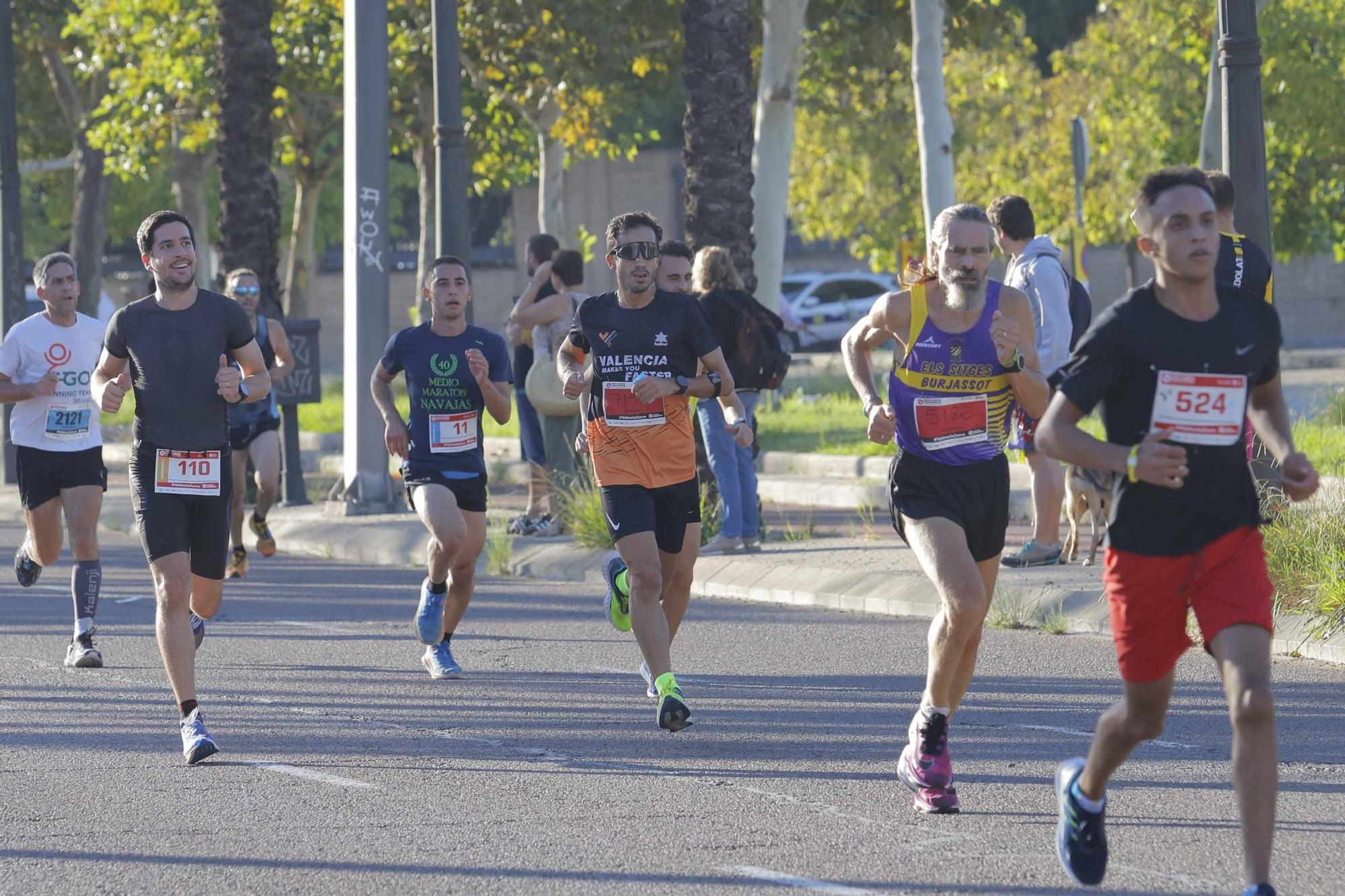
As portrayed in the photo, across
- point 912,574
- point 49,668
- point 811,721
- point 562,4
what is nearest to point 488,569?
point 912,574

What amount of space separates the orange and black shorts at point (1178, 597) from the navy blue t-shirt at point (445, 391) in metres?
4.35

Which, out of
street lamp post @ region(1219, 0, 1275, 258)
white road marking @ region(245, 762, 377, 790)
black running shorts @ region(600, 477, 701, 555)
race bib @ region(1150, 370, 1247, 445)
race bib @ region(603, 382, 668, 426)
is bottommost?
white road marking @ region(245, 762, 377, 790)

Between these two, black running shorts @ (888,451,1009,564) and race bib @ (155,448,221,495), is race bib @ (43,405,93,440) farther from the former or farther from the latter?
black running shorts @ (888,451,1009,564)

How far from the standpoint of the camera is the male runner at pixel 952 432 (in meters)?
6.34

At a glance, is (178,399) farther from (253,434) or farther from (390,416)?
(253,434)

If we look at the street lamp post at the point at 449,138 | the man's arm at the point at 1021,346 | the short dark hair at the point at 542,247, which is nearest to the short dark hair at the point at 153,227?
the man's arm at the point at 1021,346

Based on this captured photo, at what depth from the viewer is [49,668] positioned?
9.71 m

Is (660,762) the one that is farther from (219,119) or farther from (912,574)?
(219,119)

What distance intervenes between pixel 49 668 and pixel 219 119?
10262 mm

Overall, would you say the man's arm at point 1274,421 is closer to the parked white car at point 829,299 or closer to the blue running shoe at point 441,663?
the blue running shoe at point 441,663

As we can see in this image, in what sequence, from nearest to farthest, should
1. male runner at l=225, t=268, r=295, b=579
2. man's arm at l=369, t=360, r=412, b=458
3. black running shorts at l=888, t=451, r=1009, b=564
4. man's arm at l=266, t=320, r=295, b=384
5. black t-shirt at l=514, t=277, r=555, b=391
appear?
1. black running shorts at l=888, t=451, r=1009, b=564
2. man's arm at l=369, t=360, r=412, b=458
3. man's arm at l=266, t=320, r=295, b=384
4. male runner at l=225, t=268, r=295, b=579
5. black t-shirt at l=514, t=277, r=555, b=391

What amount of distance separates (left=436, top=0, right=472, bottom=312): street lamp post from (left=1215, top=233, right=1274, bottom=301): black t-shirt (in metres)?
7.13

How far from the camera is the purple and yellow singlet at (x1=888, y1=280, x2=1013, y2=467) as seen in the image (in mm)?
6426

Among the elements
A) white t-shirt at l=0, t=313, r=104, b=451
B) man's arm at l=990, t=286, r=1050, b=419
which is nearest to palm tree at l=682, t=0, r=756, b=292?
white t-shirt at l=0, t=313, r=104, b=451
